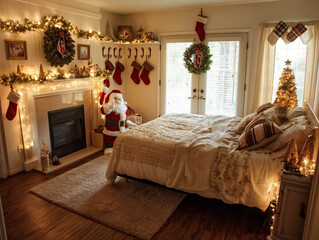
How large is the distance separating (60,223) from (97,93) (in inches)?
106

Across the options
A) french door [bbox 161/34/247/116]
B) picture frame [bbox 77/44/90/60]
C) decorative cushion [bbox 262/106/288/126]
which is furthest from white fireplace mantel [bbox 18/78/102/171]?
decorative cushion [bbox 262/106/288/126]

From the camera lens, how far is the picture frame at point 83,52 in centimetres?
430

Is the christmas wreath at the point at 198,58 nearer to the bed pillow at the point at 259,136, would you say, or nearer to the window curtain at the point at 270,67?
the window curtain at the point at 270,67

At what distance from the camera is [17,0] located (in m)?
3.30

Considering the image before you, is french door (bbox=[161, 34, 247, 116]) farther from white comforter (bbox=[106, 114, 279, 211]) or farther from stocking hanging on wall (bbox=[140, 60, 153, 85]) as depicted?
white comforter (bbox=[106, 114, 279, 211])

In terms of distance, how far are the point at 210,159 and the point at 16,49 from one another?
119 inches

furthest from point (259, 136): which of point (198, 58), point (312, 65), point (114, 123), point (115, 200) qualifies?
point (114, 123)

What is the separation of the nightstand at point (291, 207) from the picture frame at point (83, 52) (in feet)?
12.3

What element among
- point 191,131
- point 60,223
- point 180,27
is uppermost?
point 180,27

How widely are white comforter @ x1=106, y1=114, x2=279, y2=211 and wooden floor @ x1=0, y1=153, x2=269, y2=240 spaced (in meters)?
0.27

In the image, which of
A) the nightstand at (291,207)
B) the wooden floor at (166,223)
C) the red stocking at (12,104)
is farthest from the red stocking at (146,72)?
the nightstand at (291,207)

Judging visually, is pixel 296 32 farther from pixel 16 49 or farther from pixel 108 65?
pixel 16 49

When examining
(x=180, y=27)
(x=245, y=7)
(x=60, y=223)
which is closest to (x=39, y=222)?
(x=60, y=223)

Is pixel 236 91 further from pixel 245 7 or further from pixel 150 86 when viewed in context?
pixel 150 86
